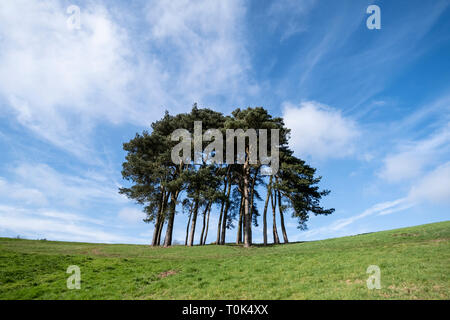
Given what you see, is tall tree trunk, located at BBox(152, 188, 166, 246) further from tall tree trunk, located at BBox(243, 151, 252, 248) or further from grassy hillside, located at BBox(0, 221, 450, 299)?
grassy hillside, located at BBox(0, 221, 450, 299)

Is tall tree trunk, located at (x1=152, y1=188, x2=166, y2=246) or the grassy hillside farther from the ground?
tall tree trunk, located at (x1=152, y1=188, x2=166, y2=246)

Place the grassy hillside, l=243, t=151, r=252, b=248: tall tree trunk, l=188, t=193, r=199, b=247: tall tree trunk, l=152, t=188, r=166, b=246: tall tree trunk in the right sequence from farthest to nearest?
l=152, t=188, r=166, b=246: tall tree trunk
l=188, t=193, r=199, b=247: tall tree trunk
l=243, t=151, r=252, b=248: tall tree trunk
the grassy hillside

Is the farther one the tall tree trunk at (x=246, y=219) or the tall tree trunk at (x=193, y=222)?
the tall tree trunk at (x=193, y=222)

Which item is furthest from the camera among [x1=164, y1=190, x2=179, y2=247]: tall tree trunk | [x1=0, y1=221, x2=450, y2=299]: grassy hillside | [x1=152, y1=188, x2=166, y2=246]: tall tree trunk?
[x1=152, y1=188, x2=166, y2=246]: tall tree trunk

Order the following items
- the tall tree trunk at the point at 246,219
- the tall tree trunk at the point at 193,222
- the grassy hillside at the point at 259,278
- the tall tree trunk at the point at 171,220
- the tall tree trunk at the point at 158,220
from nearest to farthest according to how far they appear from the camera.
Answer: the grassy hillside at the point at 259,278
the tall tree trunk at the point at 246,219
the tall tree trunk at the point at 193,222
the tall tree trunk at the point at 171,220
the tall tree trunk at the point at 158,220

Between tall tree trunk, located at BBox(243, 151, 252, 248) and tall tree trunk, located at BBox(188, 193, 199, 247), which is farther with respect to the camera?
tall tree trunk, located at BBox(188, 193, 199, 247)

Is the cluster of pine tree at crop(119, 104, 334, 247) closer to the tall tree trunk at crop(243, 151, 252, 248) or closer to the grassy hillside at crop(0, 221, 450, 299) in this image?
the tall tree trunk at crop(243, 151, 252, 248)

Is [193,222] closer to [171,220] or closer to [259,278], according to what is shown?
[171,220]

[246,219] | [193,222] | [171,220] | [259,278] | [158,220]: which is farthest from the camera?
[158,220]

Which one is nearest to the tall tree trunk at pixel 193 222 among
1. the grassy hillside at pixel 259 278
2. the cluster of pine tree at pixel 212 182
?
the cluster of pine tree at pixel 212 182

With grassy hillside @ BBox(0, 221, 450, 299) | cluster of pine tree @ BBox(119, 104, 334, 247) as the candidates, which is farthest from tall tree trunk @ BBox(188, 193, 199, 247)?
grassy hillside @ BBox(0, 221, 450, 299)

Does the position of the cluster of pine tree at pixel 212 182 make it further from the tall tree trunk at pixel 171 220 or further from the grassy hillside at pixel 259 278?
the grassy hillside at pixel 259 278

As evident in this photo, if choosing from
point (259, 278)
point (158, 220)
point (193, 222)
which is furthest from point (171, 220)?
point (259, 278)
